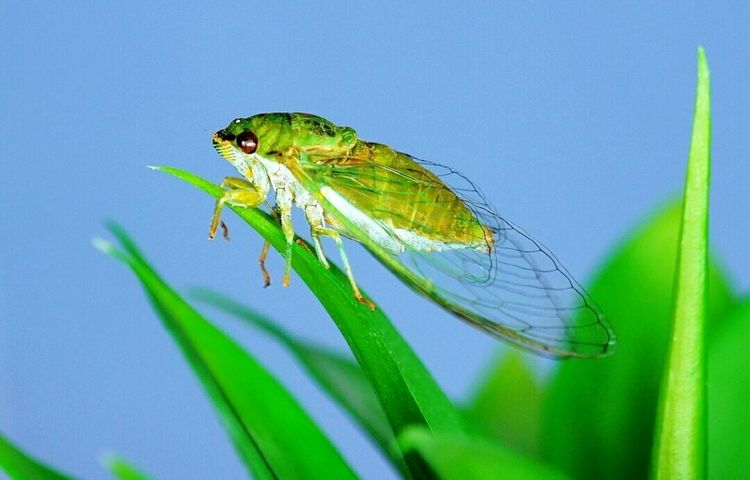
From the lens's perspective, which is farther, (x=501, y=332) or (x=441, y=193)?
(x=441, y=193)

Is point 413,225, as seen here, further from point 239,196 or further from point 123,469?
point 123,469

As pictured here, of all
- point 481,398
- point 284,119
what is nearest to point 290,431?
point 284,119

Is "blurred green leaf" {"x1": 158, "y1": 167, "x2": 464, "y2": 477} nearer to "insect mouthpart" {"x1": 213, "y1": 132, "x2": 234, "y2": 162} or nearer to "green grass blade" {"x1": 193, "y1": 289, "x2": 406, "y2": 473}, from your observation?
"green grass blade" {"x1": 193, "y1": 289, "x2": 406, "y2": 473}

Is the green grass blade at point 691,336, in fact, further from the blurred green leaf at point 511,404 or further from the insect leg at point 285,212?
the blurred green leaf at point 511,404

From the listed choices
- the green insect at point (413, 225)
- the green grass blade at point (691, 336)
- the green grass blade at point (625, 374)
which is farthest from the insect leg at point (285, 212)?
the green grass blade at point (691, 336)

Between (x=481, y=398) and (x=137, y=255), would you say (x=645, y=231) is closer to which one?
(x=481, y=398)

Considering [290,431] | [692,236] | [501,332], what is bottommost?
[290,431]

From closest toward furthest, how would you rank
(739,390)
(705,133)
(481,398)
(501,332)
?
1. (705,133)
2. (739,390)
3. (501,332)
4. (481,398)

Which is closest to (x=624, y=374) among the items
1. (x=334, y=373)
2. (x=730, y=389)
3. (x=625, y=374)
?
(x=625, y=374)
